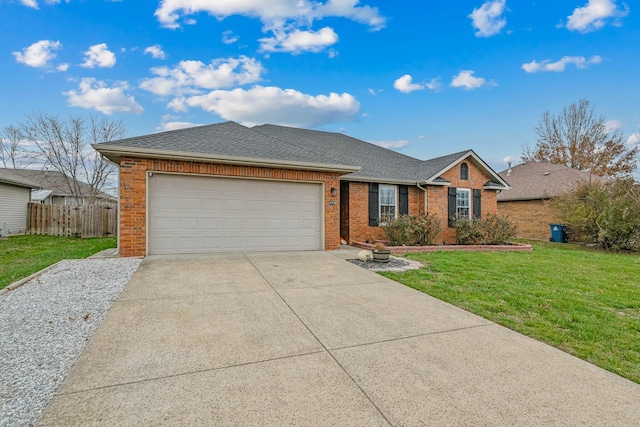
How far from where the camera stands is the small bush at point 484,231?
11.8m

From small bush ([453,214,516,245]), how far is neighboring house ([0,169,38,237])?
65.9ft

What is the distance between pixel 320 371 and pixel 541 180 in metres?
20.3

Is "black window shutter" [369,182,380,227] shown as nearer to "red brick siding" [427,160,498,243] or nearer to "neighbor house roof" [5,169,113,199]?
"red brick siding" [427,160,498,243]

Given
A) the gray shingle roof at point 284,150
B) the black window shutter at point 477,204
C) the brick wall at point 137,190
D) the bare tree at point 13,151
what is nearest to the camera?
the brick wall at point 137,190

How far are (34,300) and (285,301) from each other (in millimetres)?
3656

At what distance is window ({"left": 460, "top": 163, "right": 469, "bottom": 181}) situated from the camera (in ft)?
43.8

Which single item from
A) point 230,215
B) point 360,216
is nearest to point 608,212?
point 360,216

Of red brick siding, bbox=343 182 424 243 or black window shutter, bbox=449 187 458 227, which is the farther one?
black window shutter, bbox=449 187 458 227

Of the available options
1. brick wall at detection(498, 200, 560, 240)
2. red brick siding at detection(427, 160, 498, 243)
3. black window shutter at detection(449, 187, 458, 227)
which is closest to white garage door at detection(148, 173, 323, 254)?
red brick siding at detection(427, 160, 498, 243)

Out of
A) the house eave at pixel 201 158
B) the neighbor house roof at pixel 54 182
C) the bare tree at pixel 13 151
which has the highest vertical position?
the bare tree at pixel 13 151

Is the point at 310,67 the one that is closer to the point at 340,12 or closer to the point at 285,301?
the point at 340,12

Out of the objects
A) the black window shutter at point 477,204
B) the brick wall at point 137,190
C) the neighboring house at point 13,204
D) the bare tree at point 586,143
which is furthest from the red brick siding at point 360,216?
the bare tree at point 586,143

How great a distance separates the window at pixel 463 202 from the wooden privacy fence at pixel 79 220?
15.6 m

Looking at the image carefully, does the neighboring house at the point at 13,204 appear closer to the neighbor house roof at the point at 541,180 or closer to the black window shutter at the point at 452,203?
the black window shutter at the point at 452,203
